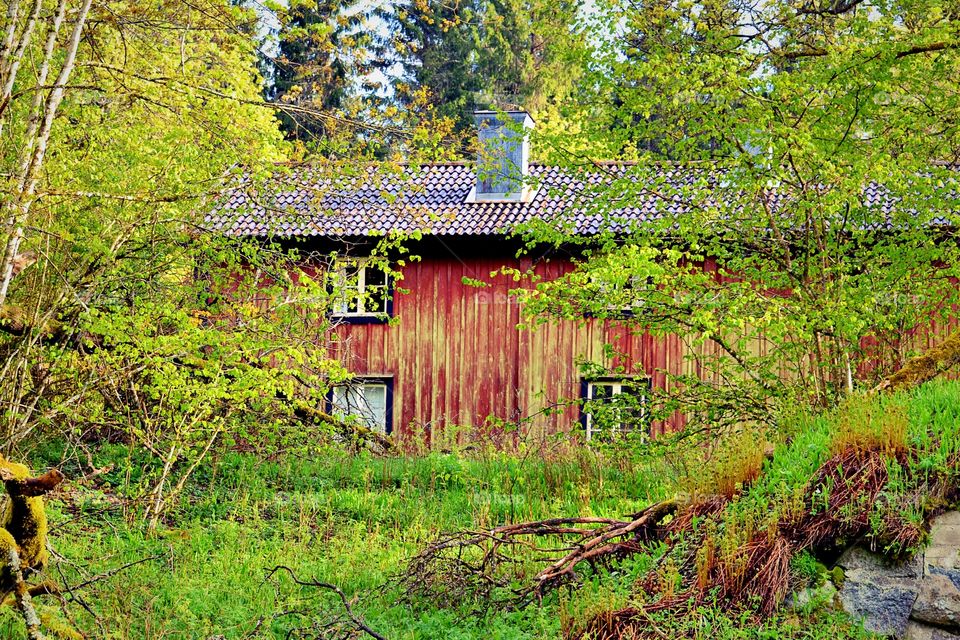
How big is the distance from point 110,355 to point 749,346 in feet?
41.9

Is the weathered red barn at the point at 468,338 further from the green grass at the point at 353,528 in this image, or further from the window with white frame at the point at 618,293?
the window with white frame at the point at 618,293

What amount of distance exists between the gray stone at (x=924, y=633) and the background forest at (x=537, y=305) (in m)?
0.50

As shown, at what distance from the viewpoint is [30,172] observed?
7.66 metres

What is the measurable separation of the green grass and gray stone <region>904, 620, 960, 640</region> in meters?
0.31

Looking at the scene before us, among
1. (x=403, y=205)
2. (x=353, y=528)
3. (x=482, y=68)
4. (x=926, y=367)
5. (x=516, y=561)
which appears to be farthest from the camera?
(x=482, y=68)

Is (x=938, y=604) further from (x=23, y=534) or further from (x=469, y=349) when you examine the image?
(x=469, y=349)

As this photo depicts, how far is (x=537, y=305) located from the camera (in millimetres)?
9953

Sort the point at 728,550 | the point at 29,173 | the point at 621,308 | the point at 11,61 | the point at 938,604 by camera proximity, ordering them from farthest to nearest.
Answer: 1. the point at 621,308
2. the point at 11,61
3. the point at 29,173
4. the point at 728,550
5. the point at 938,604

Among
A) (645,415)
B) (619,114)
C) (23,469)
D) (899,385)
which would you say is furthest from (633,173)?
(23,469)

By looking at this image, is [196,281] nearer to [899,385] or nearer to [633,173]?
[633,173]

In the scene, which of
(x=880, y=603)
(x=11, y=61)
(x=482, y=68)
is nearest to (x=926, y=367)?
(x=880, y=603)

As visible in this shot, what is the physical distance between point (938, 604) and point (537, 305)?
4711 mm

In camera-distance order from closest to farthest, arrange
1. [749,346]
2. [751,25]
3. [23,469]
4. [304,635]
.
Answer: [23,469], [304,635], [751,25], [749,346]

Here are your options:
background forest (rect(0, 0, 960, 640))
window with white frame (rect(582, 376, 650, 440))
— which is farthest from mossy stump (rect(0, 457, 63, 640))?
window with white frame (rect(582, 376, 650, 440))
